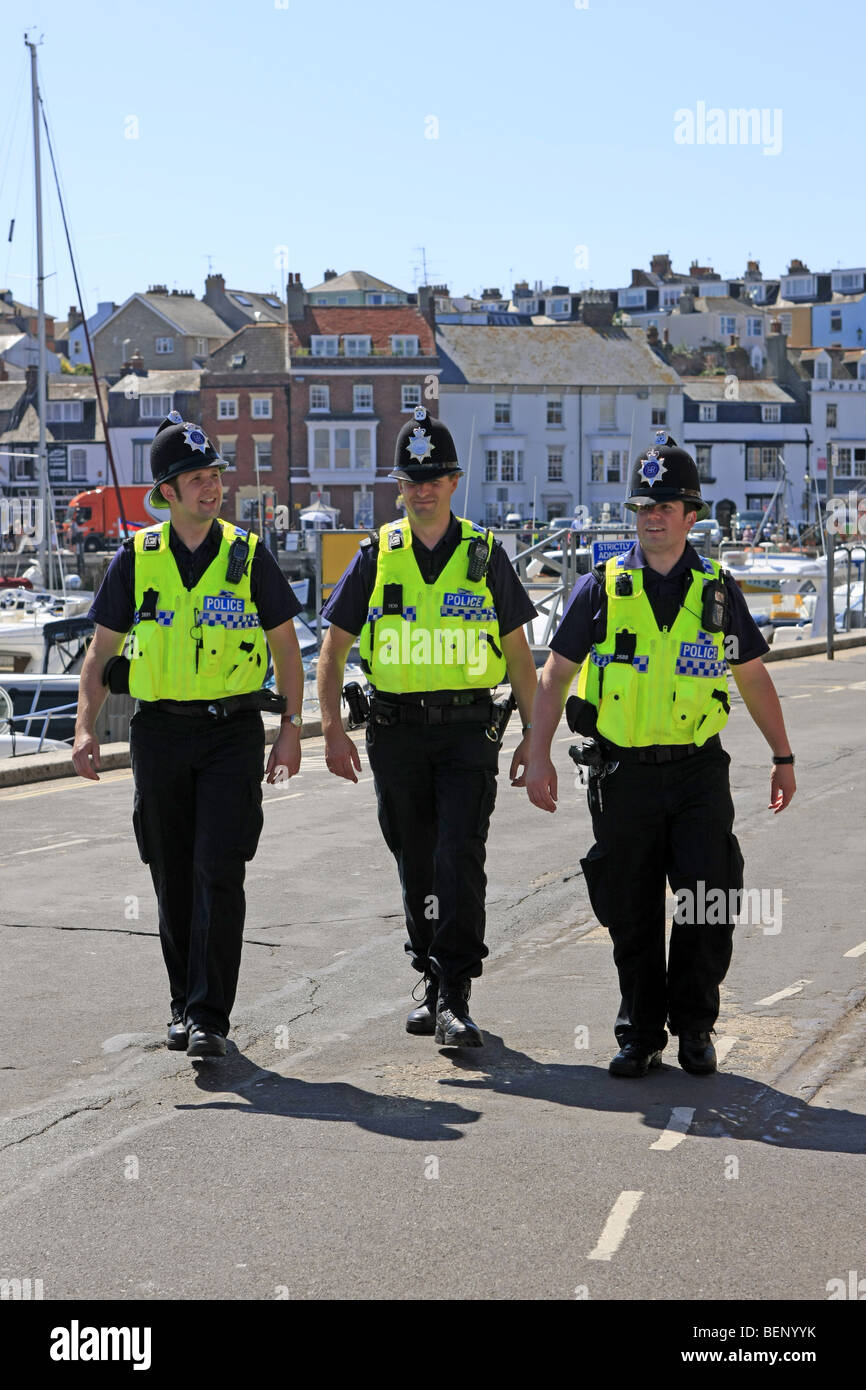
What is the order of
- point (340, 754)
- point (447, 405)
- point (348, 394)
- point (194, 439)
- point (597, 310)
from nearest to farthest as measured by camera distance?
point (194, 439) → point (340, 754) → point (348, 394) → point (447, 405) → point (597, 310)

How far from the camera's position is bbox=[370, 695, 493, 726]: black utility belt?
639 cm

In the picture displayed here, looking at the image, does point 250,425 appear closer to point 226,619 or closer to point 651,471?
point 226,619

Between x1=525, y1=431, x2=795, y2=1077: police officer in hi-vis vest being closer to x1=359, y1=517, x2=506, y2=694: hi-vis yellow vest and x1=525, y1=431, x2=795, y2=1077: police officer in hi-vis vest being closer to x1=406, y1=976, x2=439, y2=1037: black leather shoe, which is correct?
x1=359, y1=517, x2=506, y2=694: hi-vis yellow vest

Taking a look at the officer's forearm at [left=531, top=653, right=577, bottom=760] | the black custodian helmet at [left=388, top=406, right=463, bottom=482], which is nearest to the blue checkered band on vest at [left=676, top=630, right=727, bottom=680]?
the officer's forearm at [left=531, top=653, right=577, bottom=760]

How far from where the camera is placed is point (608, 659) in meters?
5.97

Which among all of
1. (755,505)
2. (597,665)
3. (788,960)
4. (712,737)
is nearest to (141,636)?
(597,665)

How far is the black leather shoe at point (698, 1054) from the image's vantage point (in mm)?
6031

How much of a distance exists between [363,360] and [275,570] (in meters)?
81.3

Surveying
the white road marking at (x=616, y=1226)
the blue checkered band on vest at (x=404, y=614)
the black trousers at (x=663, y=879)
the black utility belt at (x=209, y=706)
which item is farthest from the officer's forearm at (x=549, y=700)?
the white road marking at (x=616, y=1226)

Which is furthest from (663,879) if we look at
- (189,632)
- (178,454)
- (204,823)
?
(178,454)

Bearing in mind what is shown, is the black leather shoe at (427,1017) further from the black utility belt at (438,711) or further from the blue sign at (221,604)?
the blue sign at (221,604)

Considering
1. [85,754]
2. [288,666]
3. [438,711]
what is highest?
[288,666]

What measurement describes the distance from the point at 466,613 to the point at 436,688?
285 millimetres

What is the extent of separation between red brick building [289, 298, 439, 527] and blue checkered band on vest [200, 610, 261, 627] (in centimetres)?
8023
